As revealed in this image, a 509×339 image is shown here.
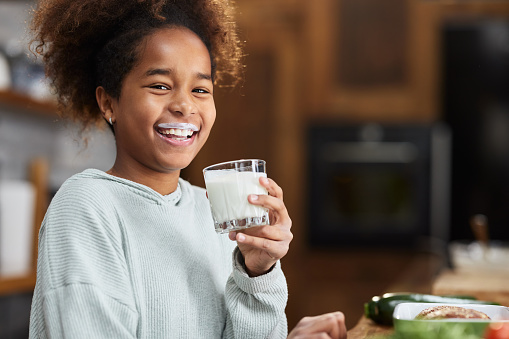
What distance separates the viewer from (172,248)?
1093 mm

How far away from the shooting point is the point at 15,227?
2604mm

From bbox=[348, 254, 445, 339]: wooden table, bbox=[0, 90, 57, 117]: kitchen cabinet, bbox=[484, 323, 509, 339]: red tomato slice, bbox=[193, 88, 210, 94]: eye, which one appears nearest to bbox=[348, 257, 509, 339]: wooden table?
bbox=[348, 254, 445, 339]: wooden table

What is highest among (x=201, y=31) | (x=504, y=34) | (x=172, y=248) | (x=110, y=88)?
(x=504, y=34)

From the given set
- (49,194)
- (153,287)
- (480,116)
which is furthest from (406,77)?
(153,287)

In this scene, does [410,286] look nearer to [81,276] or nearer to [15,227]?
[81,276]

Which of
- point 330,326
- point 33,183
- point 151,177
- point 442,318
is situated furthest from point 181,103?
point 33,183

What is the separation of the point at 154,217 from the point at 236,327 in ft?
0.76

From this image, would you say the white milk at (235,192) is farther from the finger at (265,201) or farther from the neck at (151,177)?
the neck at (151,177)

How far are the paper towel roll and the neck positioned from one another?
1.55 meters

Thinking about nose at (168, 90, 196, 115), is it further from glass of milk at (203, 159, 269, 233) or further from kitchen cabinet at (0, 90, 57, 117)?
kitchen cabinet at (0, 90, 57, 117)

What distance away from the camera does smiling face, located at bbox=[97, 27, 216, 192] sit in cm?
109

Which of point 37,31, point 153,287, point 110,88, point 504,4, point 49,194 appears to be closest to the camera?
point 153,287

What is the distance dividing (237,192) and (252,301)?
7.9 inches

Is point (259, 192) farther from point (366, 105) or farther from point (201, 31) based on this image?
point (366, 105)
